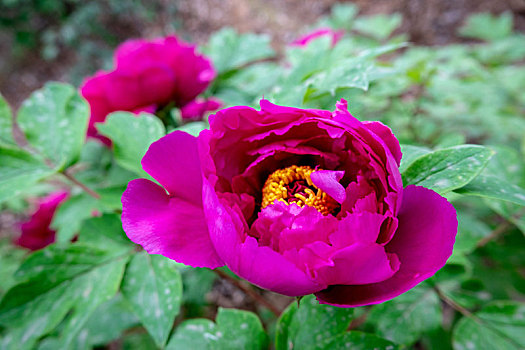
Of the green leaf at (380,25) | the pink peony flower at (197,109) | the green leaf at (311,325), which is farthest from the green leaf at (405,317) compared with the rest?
the green leaf at (380,25)

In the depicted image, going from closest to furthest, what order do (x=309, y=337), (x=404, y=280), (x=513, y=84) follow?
(x=404, y=280)
(x=309, y=337)
(x=513, y=84)

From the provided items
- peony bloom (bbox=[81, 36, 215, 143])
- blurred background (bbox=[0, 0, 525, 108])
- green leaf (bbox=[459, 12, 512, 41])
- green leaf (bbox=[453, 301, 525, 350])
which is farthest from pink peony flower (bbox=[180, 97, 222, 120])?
blurred background (bbox=[0, 0, 525, 108])

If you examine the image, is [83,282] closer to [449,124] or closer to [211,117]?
[211,117]

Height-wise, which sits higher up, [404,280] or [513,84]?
[404,280]

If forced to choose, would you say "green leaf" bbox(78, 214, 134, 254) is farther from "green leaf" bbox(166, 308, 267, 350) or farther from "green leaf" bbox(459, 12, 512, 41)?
→ "green leaf" bbox(459, 12, 512, 41)

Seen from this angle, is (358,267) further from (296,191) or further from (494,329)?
(494,329)

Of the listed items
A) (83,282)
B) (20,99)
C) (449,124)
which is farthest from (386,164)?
(20,99)

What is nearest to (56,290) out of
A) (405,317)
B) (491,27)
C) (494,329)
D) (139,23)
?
(405,317)

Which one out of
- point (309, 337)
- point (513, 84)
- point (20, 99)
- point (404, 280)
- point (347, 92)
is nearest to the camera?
point (404, 280)
